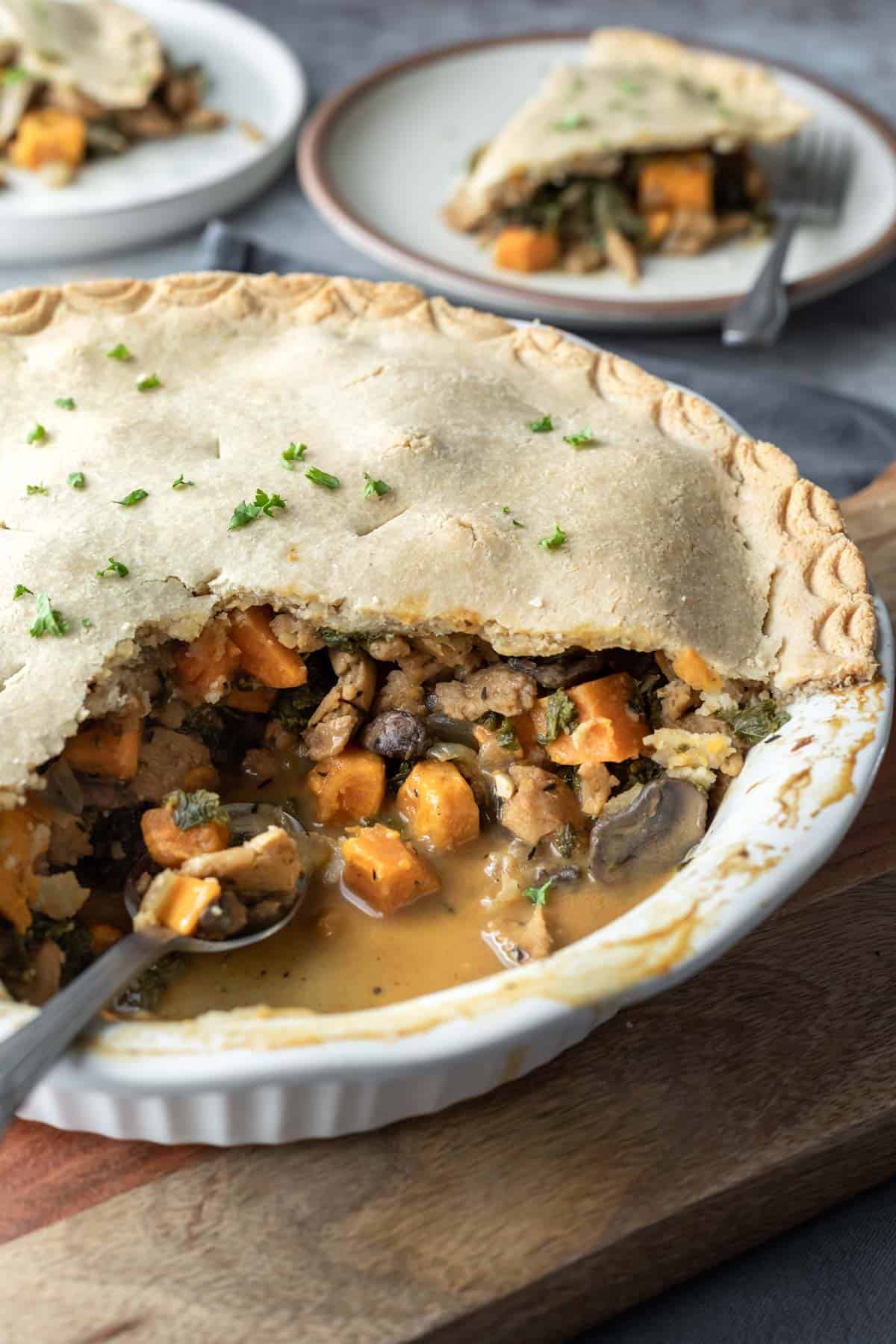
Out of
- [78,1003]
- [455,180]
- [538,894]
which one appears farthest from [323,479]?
[455,180]

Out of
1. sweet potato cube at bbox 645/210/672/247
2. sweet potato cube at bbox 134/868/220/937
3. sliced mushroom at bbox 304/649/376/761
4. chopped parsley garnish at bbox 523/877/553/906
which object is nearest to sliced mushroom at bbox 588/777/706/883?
chopped parsley garnish at bbox 523/877/553/906

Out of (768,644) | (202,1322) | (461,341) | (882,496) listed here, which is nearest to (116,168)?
(461,341)

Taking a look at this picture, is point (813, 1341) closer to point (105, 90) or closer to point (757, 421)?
point (757, 421)

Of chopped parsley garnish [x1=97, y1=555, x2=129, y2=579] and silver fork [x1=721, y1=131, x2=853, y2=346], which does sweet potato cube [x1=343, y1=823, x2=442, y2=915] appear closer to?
chopped parsley garnish [x1=97, y1=555, x2=129, y2=579]

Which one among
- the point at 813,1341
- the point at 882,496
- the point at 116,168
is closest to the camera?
the point at 813,1341

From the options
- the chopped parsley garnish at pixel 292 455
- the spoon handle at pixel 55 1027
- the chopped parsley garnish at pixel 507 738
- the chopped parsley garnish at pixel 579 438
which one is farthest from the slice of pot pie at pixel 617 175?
the spoon handle at pixel 55 1027

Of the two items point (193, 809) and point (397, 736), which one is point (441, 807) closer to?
point (397, 736)
